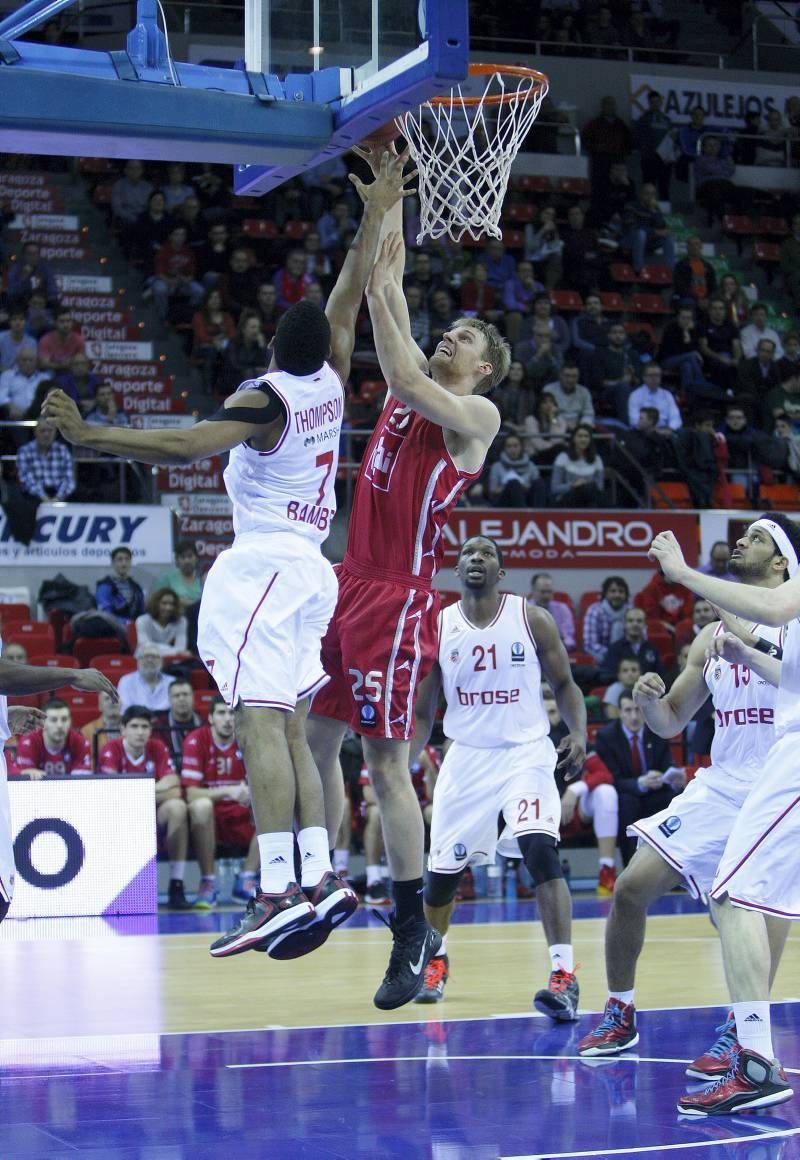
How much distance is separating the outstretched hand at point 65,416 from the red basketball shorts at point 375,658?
1615mm

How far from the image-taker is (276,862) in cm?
543

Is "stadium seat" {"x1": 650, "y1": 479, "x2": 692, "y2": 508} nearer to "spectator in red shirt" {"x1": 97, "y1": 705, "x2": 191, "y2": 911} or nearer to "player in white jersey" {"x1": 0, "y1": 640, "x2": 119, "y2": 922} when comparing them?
"spectator in red shirt" {"x1": 97, "y1": 705, "x2": 191, "y2": 911}

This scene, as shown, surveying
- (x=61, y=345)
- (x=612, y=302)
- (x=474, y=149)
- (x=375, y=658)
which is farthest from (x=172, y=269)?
(x=375, y=658)

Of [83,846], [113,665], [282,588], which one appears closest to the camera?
[282,588]

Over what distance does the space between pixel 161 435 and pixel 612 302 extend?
1532 centimetres

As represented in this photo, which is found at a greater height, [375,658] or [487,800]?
[375,658]

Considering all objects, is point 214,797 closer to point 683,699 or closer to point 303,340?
point 683,699

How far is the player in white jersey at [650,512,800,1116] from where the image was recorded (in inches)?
227

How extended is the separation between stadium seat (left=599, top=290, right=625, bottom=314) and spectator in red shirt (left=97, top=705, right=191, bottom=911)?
31.5ft

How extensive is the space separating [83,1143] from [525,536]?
36.0ft

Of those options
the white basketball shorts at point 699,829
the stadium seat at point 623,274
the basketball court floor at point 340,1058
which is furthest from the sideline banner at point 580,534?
the white basketball shorts at point 699,829

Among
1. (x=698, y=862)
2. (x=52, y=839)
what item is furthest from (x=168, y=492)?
(x=698, y=862)

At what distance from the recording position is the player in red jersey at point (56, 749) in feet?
40.5

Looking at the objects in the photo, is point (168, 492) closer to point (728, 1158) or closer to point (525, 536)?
point (525, 536)
